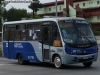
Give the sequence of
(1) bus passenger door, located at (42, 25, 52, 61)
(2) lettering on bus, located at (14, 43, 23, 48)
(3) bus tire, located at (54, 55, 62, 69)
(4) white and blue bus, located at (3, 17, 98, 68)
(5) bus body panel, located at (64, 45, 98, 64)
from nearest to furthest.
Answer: (5) bus body panel, located at (64, 45, 98, 64), (4) white and blue bus, located at (3, 17, 98, 68), (3) bus tire, located at (54, 55, 62, 69), (1) bus passenger door, located at (42, 25, 52, 61), (2) lettering on bus, located at (14, 43, 23, 48)

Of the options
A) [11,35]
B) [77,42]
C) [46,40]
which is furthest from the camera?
[11,35]

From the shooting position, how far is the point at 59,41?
16.7m

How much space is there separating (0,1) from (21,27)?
111 ft

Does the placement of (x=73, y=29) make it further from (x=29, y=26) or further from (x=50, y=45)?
(x=29, y=26)

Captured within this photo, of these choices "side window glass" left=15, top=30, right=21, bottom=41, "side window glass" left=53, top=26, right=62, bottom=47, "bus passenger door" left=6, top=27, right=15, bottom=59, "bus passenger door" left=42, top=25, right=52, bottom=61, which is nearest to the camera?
"side window glass" left=53, top=26, right=62, bottom=47

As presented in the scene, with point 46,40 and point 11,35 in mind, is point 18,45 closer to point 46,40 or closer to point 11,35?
point 11,35

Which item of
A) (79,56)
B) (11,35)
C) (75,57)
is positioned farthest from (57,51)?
(11,35)

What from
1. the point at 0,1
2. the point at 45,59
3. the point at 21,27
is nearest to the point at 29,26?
the point at 21,27

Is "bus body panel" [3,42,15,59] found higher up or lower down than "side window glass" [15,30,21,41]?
lower down

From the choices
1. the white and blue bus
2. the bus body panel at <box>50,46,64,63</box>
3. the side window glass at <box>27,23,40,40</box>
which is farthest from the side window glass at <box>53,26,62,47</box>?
the side window glass at <box>27,23,40,40</box>

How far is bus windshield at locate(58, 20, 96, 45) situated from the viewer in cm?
1656

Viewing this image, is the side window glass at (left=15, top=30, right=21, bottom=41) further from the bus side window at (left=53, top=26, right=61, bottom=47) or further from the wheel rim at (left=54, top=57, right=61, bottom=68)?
the wheel rim at (left=54, top=57, right=61, bottom=68)

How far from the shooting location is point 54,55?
1730 centimetres

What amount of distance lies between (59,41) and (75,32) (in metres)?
0.91
